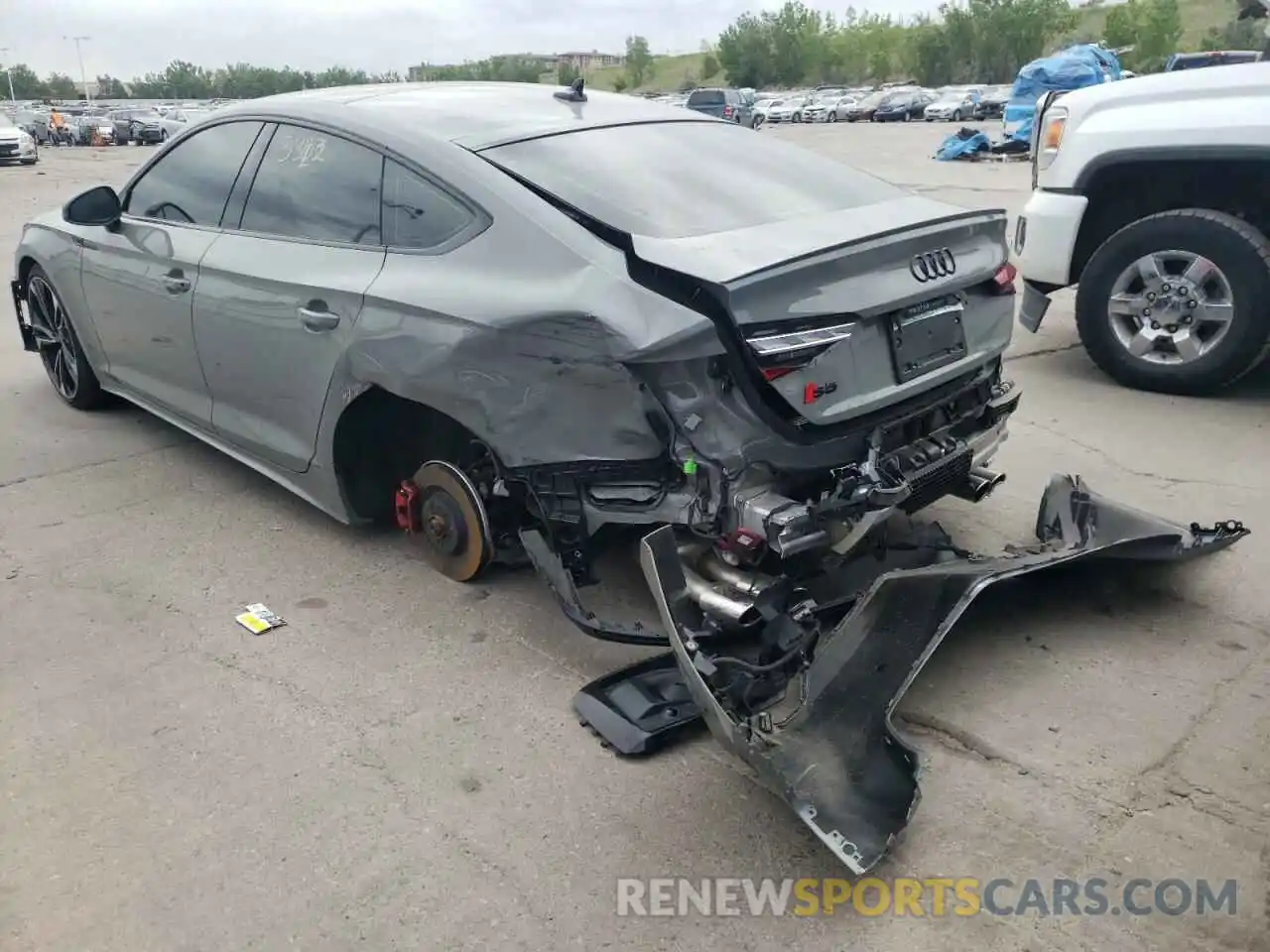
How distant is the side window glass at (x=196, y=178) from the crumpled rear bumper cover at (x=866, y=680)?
2.70 metres

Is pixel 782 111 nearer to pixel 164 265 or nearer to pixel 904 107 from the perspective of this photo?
pixel 904 107

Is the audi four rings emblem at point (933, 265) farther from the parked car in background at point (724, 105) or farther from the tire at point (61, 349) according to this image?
the parked car in background at point (724, 105)

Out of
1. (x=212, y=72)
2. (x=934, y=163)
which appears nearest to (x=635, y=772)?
(x=934, y=163)

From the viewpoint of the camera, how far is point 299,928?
2.37m

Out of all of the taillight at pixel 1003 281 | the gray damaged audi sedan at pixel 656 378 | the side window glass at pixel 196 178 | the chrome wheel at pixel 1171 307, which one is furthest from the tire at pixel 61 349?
the chrome wheel at pixel 1171 307

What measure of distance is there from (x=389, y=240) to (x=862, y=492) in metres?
1.78

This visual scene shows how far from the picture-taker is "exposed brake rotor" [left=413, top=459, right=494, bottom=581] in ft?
12.1

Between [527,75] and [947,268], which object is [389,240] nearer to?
[947,268]

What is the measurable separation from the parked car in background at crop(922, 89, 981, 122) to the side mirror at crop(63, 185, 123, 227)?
41.2 m

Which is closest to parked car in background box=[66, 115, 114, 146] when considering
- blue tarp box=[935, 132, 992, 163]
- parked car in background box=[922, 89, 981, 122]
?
parked car in background box=[922, 89, 981, 122]

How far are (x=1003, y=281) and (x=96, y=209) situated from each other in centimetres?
394

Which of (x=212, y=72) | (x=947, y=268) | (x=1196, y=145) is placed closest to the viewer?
(x=947, y=268)

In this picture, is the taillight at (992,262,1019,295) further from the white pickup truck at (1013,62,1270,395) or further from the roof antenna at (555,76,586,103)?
the white pickup truck at (1013,62,1270,395)

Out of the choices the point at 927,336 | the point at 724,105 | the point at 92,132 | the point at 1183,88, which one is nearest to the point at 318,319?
the point at 927,336
